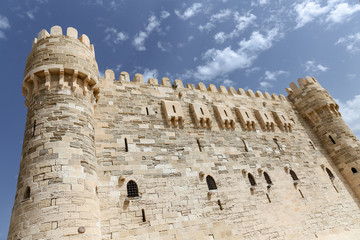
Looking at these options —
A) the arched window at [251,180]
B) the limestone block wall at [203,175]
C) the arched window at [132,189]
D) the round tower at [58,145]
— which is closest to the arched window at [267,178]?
the limestone block wall at [203,175]

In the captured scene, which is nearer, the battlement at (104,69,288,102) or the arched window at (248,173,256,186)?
the arched window at (248,173,256,186)

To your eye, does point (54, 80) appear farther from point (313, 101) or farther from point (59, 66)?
point (313, 101)

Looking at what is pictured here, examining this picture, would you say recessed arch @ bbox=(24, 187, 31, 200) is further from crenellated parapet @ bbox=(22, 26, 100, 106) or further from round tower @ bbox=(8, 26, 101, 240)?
crenellated parapet @ bbox=(22, 26, 100, 106)

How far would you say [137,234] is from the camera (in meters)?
7.02

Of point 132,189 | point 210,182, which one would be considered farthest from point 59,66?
point 210,182

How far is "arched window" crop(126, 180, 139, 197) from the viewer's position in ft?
25.5

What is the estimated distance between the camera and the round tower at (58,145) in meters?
5.59

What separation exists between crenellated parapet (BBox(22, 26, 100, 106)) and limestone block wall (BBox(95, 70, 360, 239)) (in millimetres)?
1436

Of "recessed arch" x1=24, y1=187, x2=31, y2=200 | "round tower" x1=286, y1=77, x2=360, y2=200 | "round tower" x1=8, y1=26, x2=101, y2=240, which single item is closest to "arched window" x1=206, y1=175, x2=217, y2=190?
"round tower" x1=8, y1=26, x2=101, y2=240

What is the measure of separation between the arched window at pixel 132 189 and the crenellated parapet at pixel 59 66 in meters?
3.58

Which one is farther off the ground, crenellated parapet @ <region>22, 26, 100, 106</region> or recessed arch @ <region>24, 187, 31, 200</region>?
crenellated parapet @ <region>22, 26, 100, 106</region>

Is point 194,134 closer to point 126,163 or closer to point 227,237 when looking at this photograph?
point 126,163

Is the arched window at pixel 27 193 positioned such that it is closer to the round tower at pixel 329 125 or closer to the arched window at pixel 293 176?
the arched window at pixel 293 176

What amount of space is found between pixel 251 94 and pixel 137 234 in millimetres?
10915
